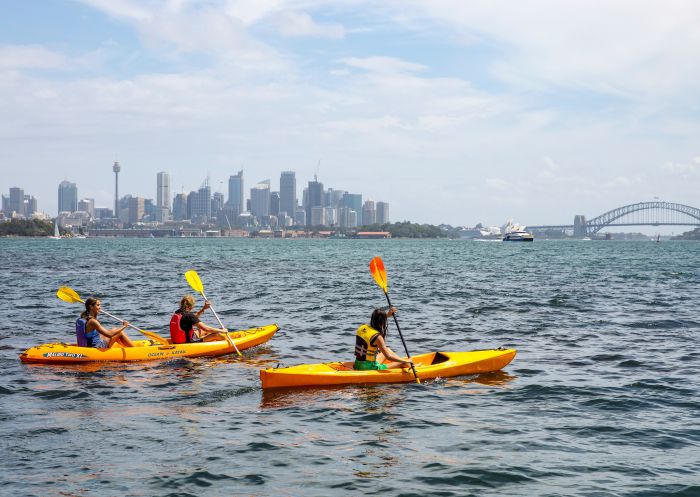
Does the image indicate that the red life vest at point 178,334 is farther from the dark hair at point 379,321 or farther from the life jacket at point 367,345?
the dark hair at point 379,321

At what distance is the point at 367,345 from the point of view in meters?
12.4

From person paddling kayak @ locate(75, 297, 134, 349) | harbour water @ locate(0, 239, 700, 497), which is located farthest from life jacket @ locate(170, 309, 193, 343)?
person paddling kayak @ locate(75, 297, 134, 349)

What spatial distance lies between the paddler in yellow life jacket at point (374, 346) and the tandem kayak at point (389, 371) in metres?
0.18

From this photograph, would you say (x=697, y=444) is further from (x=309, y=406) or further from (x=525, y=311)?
(x=525, y=311)

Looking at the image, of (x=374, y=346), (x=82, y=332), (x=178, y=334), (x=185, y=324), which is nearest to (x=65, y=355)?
(x=82, y=332)

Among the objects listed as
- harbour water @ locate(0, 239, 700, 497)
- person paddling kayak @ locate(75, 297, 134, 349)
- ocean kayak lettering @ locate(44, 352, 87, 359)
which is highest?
person paddling kayak @ locate(75, 297, 134, 349)

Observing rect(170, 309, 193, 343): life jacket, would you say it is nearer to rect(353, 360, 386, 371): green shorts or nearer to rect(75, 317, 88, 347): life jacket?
rect(75, 317, 88, 347): life jacket

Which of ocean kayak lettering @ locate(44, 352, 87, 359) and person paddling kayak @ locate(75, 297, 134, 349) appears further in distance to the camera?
person paddling kayak @ locate(75, 297, 134, 349)

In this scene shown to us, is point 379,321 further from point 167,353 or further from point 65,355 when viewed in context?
point 65,355

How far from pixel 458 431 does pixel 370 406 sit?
1.85 meters

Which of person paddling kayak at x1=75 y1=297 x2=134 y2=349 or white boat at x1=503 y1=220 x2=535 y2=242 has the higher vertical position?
white boat at x1=503 y1=220 x2=535 y2=242

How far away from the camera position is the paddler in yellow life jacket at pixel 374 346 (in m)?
12.2

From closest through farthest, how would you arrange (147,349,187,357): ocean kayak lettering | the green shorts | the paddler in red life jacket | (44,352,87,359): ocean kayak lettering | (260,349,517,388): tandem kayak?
(260,349,517,388): tandem kayak < the green shorts < (44,352,87,359): ocean kayak lettering < (147,349,187,357): ocean kayak lettering < the paddler in red life jacket

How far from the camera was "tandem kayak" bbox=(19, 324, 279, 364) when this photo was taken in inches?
550
